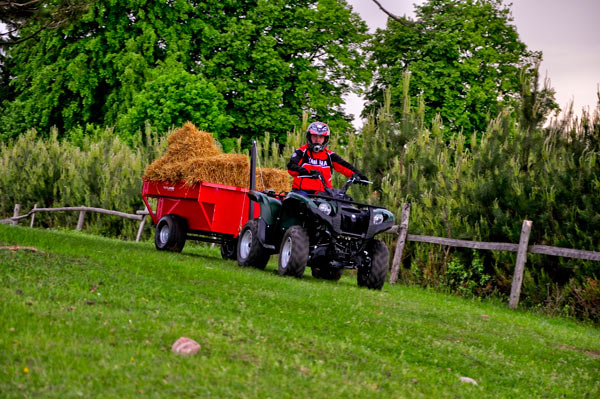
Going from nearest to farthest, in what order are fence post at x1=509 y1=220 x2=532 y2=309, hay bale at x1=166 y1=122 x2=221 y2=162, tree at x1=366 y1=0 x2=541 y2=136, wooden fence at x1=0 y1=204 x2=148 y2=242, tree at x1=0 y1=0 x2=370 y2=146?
fence post at x1=509 y1=220 x2=532 y2=309, hay bale at x1=166 y1=122 x2=221 y2=162, wooden fence at x1=0 y1=204 x2=148 y2=242, tree at x1=0 y1=0 x2=370 y2=146, tree at x1=366 y1=0 x2=541 y2=136

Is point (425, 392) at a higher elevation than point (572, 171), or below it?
below

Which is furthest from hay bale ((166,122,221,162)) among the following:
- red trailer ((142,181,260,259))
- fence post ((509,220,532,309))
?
fence post ((509,220,532,309))

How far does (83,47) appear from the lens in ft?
130

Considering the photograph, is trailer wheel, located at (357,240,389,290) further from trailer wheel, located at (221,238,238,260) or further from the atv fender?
trailer wheel, located at (221,238,238,260)

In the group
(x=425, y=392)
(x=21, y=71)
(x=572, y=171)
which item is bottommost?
(x=425, y=392)

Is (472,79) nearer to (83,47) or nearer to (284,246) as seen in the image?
(83,47)

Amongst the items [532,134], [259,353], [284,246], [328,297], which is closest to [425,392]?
[259,353]

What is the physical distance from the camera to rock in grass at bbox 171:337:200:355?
22.2 ft

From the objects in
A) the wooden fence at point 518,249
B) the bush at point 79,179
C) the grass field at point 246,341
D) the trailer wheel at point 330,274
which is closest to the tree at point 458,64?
the bush at point 79,179

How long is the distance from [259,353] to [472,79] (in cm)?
3600

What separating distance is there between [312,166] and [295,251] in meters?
1.74

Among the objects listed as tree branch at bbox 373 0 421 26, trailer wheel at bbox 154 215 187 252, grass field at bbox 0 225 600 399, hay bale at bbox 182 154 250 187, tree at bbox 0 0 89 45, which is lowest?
grass field at bbox 0 225 600 399

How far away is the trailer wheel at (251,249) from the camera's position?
A: 14.9 metres

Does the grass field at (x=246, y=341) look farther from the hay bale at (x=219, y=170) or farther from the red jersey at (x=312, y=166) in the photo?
the hay bale at (x=219, y=170)
